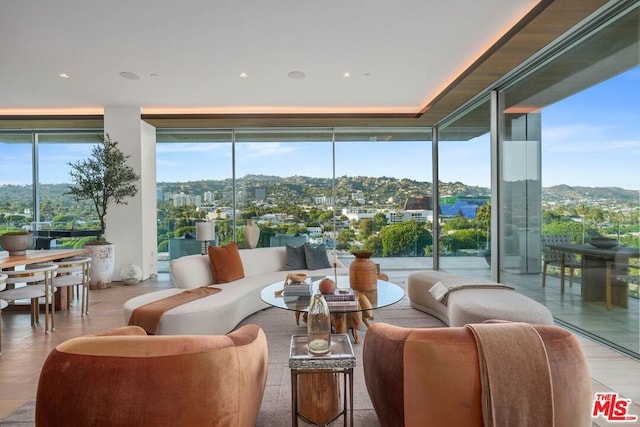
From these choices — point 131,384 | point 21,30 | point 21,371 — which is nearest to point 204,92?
point 21,30

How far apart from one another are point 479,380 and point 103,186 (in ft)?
19.8

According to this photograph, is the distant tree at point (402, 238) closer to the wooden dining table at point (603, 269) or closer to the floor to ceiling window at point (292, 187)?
the floor to ceiling window at point (292, 187)

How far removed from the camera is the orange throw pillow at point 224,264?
Answer: 4012 mm

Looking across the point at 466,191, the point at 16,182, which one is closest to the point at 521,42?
the point at 466,191

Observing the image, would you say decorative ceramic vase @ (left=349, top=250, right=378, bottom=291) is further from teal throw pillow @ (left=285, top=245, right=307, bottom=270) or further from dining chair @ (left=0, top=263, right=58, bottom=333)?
dining chair @ (left=0, top=263, right=58, bottom=333)

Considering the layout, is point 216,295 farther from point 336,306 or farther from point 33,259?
point 33,259

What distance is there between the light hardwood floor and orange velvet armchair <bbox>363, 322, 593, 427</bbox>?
136 centimetres

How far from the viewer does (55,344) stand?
319 centimetres

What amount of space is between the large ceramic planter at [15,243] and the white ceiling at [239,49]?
2.09 metres

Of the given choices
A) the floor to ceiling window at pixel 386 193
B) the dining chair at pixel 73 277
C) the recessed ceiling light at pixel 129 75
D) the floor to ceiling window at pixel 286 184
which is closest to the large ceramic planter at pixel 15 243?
the dining chair at pixel 73 277

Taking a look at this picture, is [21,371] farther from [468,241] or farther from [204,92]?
[468,241]

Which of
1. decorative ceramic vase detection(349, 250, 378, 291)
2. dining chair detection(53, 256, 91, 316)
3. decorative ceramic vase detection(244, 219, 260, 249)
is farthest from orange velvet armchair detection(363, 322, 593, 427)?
dining chair detection(53, 256, 91, 316)

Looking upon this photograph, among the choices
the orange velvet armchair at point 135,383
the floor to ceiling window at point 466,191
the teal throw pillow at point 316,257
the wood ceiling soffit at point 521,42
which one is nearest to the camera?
the orange velvet armchair at point 135,383

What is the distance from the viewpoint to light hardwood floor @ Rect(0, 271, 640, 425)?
233cm
